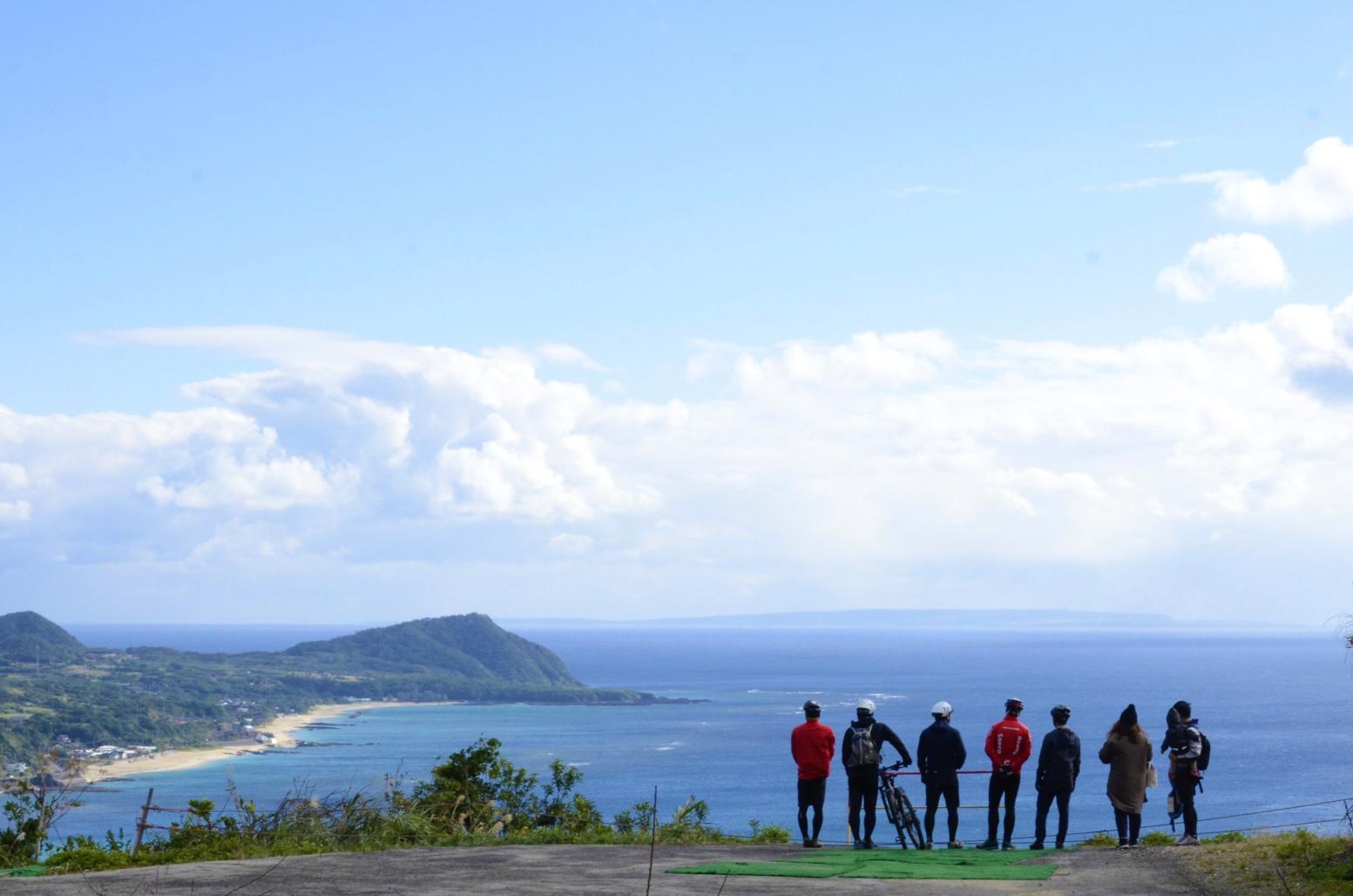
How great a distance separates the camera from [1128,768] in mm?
13773

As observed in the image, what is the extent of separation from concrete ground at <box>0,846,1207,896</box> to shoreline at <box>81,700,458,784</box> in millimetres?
71301

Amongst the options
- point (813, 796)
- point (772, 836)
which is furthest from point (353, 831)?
point (813, 796)

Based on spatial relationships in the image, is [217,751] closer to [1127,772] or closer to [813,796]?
[813,796]

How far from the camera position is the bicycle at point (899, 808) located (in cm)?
1380

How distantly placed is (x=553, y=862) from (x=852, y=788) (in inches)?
136

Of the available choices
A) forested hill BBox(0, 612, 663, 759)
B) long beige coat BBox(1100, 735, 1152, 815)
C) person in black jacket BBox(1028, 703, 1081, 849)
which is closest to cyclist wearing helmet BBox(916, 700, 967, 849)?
person in black jacket BBox(1028, 703, 1081, 849)

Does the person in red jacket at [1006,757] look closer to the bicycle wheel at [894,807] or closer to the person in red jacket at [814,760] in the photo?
the bicycle wheel at [894,807]

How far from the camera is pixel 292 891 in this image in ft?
33.1

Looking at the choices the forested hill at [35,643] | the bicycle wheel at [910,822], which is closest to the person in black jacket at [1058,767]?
the bicycle wheel at [910,822]

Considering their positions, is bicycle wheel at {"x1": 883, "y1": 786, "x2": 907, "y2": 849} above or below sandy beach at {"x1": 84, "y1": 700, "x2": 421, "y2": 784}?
above

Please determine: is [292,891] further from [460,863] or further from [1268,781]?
[1268,781]

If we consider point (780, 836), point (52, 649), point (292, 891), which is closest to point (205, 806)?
point (292, 891)

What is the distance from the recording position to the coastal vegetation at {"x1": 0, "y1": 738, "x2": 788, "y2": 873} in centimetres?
1329

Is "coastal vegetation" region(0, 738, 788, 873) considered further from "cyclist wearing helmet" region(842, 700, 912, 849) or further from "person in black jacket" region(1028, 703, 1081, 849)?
"person in black jacket" region(1028, 703, 1081, 849)
